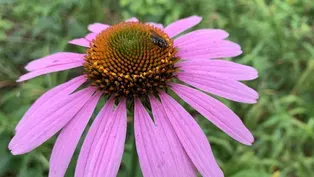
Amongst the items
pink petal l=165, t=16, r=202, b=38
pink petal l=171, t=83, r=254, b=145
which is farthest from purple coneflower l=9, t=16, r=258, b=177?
pink petal l=165, t=16, r=202, b=38

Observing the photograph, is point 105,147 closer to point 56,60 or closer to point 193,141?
point 193,141

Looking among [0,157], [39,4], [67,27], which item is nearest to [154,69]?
[0,157]

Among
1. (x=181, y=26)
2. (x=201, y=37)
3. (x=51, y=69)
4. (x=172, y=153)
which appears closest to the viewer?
(x=172, y=153)

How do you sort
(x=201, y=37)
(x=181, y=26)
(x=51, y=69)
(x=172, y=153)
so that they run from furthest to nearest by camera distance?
(x=181, y=26) < (x=201, y=37) < (x=51, y=69) < (x=172, y=153)

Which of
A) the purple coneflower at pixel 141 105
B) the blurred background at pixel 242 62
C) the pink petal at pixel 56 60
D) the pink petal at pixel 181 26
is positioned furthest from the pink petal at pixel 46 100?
the blurred background at pixel 242 62

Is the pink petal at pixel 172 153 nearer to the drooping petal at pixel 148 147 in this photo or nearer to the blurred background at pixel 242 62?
the drooping petal at pixel 148 147

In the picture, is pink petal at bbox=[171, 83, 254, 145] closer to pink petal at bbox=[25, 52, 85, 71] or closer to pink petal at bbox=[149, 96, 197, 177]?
pink petal at bbox=[149, 96, 197, 177]

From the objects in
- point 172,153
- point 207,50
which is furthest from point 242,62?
point 172,153
